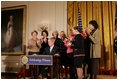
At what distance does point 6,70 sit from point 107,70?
16.3ft

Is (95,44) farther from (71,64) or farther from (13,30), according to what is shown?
(13,30)

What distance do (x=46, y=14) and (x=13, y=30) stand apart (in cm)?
202

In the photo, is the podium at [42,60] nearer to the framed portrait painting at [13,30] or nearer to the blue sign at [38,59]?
the blue sign at [38,59]

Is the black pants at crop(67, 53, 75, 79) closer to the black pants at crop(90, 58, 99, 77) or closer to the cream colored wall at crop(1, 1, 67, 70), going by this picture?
the black pants at crop(90, 58, 99, 77)

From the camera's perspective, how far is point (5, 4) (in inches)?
345

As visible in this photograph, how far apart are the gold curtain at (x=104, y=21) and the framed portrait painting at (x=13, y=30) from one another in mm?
2913

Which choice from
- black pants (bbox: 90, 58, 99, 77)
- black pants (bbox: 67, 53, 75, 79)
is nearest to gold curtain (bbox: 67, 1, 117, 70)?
black pants (bbox: 90, 58, 99, 77)

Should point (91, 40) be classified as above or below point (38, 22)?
below

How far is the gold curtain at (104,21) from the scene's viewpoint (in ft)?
21.7

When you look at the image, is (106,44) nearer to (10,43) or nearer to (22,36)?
(22,36)

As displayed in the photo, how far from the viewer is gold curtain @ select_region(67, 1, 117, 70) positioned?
660 cm

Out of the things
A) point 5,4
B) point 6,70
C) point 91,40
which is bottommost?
point 6,70

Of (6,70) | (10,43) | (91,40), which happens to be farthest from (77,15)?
(6,70)

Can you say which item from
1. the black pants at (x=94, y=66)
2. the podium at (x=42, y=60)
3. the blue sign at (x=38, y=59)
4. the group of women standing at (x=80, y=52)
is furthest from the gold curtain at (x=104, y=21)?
the blue sign at (x=38, y=59)
